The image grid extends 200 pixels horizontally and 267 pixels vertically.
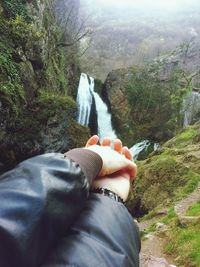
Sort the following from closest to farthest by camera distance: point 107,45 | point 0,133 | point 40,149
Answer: point 0,133
point 40,149
point 107,45

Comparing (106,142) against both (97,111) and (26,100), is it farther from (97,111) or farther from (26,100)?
(97,111)

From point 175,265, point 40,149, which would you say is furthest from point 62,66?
point 175,265

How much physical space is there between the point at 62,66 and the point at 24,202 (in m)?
26.1

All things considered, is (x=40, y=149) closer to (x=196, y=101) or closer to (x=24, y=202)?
(x=24, y=202)

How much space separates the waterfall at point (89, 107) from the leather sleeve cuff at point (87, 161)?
26.8 metres

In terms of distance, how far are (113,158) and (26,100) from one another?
15503 mm

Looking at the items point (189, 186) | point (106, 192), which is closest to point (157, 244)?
point (189, 186)

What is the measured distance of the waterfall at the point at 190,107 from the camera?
3459 cm

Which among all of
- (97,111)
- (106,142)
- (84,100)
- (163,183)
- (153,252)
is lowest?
(97,111)

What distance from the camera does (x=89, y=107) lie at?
100ft

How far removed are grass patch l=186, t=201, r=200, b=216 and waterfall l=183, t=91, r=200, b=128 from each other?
2627 cm

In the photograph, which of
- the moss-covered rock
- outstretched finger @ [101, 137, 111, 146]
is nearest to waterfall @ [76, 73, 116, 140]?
the moss-covered rock

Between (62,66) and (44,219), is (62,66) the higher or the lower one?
the lower one

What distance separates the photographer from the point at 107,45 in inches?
3462
